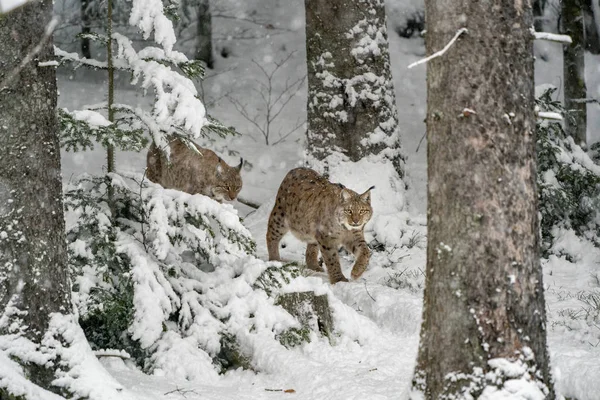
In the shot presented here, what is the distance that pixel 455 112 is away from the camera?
438 cm

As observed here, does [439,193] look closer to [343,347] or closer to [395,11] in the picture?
[343,347]

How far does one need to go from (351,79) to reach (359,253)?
2.65m

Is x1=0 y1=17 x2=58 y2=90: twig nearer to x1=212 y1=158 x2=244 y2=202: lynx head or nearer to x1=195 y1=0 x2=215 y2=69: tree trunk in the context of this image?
x1=212 y1=158 x2=244 y2=202: lynx head

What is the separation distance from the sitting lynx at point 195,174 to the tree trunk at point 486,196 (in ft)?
21.9

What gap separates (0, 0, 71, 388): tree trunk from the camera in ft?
16.5

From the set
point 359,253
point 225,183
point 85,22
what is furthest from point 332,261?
point 85,22

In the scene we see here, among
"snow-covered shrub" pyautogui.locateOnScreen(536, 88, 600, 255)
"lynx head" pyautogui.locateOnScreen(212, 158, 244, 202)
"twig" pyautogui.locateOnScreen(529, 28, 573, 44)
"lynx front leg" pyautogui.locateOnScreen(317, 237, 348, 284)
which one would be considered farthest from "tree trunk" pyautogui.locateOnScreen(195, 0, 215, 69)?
"twig" pyautogui.locateOnScreen(529, 28, 573, 44)

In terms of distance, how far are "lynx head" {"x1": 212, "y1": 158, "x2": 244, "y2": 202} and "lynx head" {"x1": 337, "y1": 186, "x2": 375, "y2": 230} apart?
216 centimetres

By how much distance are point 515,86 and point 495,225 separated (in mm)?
769

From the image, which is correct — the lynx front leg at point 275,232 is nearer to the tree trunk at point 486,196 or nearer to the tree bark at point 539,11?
the tree trunk at point 486,196

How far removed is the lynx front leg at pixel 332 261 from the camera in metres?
9.31

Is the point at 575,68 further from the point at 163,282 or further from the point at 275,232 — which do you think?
the point at 163,282

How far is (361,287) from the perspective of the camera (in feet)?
28.0

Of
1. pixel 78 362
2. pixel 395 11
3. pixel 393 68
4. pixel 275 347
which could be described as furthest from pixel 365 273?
pixel 395 11
